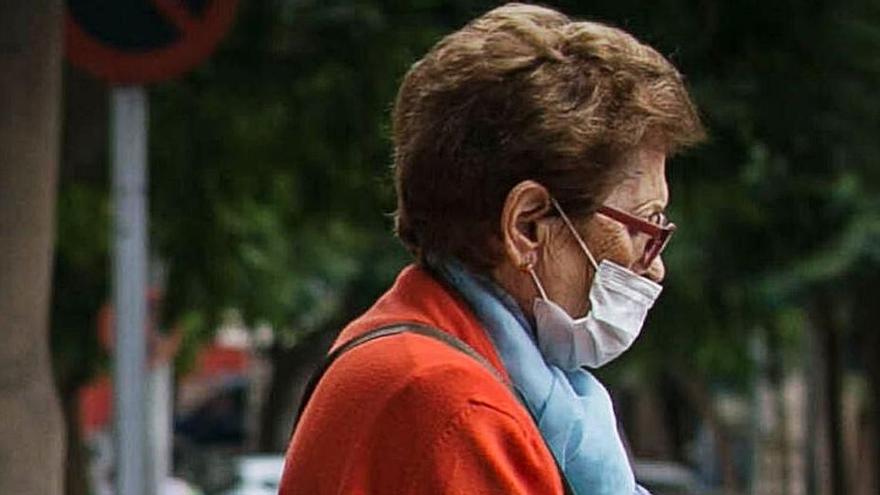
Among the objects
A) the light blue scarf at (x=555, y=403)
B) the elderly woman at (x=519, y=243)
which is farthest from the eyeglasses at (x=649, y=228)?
the light blue scarf at (x=555, y=403)

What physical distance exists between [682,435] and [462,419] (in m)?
44.1

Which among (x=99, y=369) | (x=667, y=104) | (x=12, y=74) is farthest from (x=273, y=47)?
(x=667, y=104)

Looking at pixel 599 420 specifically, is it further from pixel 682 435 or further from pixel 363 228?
pixel 682 435

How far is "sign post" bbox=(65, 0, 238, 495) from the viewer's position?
664cm

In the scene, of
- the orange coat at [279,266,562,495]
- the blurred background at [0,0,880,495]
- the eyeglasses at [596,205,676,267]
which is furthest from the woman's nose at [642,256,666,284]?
the blurred background at [0,0,880,495]

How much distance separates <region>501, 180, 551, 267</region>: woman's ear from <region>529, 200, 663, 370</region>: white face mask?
3cm

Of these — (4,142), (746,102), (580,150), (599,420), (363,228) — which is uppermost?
(580,150)

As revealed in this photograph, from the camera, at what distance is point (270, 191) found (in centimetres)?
1382

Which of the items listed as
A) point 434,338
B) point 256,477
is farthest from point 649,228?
point 256,477

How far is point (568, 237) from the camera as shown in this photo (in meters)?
2.62

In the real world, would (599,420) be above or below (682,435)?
above

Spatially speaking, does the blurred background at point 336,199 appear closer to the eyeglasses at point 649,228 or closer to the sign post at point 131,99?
the sign post at point 131,99

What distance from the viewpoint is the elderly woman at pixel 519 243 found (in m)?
2.48

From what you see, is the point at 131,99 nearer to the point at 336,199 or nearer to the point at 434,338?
the point at 434,338
